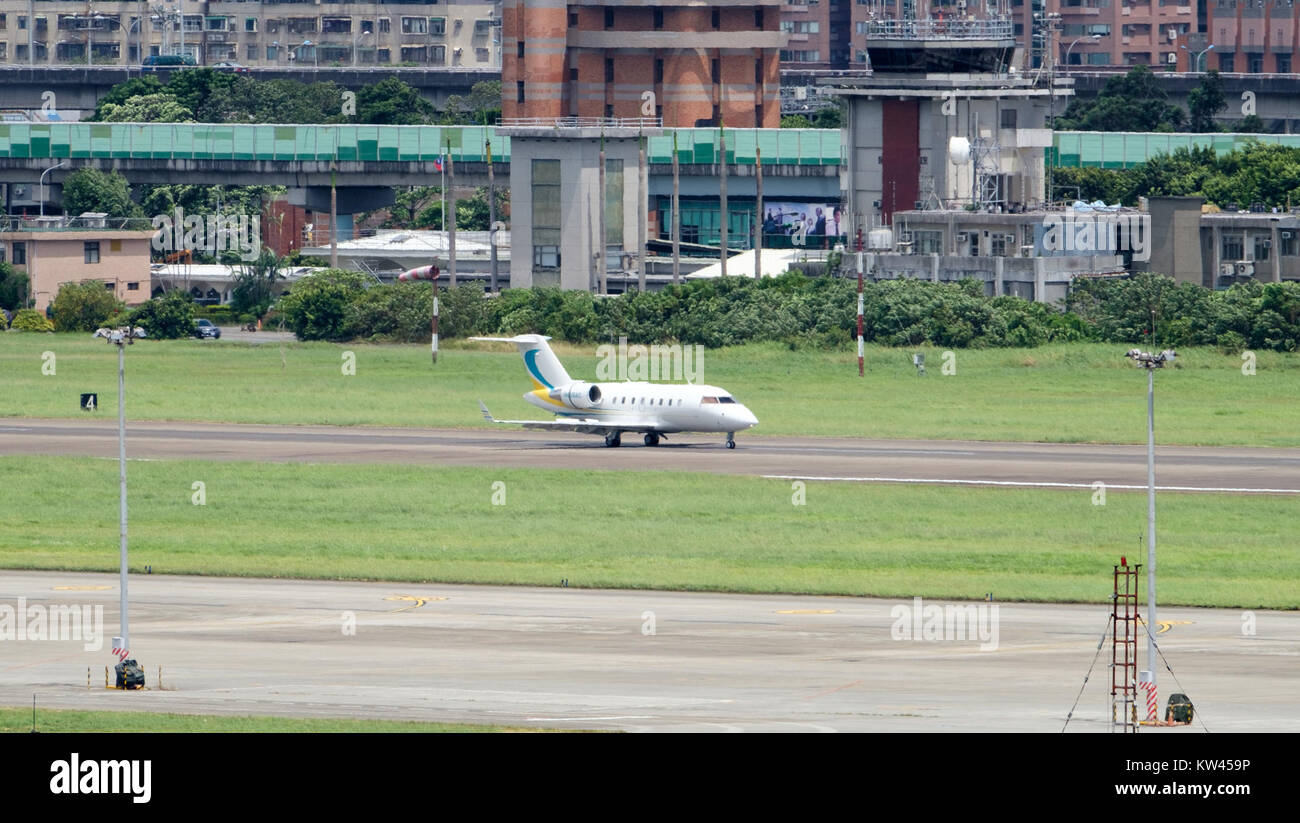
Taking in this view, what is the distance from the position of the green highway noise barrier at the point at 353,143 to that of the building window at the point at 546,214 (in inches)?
767

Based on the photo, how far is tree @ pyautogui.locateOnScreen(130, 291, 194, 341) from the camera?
455 ft

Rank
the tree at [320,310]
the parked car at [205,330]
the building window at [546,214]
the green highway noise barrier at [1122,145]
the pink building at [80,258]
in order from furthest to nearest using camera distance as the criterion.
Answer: the green highway noise barrier at [1122,145] < the building window at [546,214] < the pink building at [80,258] < the parked car at [205,330] < the tree at [320,310]

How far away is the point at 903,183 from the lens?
488 feet

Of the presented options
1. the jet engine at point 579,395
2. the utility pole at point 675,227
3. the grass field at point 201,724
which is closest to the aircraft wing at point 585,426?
the jet engine at point 579,395

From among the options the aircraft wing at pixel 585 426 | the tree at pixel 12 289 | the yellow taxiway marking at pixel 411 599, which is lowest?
the yellow taxiway marking at pixel 411 599

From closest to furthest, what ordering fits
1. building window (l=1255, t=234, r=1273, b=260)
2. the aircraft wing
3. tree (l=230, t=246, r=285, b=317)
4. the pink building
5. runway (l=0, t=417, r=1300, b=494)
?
runway (l=0, t=417, r=1300, b=494)
the aircraft wing
building window (l=1255, t=234, r=1273, b=260)
the pink building
tree (l=230, t=246, r=285, b=317)

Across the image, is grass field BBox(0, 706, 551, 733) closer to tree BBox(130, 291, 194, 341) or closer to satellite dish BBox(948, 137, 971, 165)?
tree BBox(130, 291, 194, 341)

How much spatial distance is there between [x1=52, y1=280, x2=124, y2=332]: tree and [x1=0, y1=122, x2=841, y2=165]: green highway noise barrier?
37.8 metres

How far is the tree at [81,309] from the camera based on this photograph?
143500mm

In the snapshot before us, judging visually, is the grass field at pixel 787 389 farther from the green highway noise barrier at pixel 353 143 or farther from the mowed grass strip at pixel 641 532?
the green highway noise barrier at pixel 353 143

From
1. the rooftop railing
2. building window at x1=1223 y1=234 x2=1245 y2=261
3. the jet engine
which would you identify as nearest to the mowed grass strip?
the jet engine

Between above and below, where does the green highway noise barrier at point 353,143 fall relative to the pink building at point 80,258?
above
